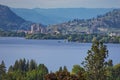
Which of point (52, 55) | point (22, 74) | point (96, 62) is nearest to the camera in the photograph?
point (96, 62)

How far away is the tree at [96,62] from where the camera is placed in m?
27.4

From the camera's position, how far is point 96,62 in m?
27.5

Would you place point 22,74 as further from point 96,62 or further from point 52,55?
point 52,55

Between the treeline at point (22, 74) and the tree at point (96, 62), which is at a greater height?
the tree at point (96, 62)

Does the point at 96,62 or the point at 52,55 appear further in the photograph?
the point at 52,55

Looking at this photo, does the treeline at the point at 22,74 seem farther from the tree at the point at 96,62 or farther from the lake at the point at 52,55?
the lake at the point at 52,55

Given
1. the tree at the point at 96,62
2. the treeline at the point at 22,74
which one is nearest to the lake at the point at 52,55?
the treeline at the point at 22,74

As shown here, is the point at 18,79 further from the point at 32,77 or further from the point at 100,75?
the point at 100,75

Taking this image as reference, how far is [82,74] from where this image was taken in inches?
1083

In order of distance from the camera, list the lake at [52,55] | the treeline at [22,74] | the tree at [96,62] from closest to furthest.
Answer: the tree at [96,62]
the treeline at [22,74]
the lake at [52,55]

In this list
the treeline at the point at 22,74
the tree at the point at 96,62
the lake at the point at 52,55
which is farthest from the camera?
the lake at the point at 52,55

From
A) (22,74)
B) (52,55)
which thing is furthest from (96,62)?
(52,55)

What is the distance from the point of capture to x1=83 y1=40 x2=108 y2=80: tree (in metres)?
27.4

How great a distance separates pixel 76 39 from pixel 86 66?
165215 millimetres
